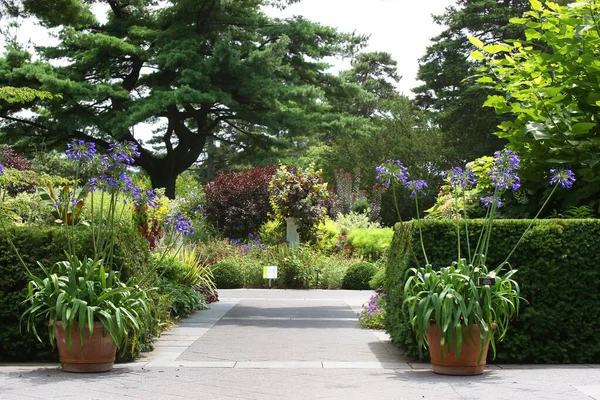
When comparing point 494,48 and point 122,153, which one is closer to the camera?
point 122,153

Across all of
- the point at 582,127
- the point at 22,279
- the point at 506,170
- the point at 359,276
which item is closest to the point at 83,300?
the point at 22,279

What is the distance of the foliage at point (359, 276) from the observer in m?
17.0

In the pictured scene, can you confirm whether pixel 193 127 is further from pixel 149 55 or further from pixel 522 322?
pixel 522 322

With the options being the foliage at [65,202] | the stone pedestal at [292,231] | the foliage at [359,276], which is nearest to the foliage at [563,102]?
the foliage at [65,202]

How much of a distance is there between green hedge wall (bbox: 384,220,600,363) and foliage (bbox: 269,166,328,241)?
443 inches

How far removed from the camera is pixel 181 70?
991 inches

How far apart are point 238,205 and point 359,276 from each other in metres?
7.32

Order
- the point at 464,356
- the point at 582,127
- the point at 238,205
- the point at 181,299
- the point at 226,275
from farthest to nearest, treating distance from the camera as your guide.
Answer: the point at 238,205 < the point at 226,275 < the point at 181,299 < the point at 582,127 < the point at 464,356

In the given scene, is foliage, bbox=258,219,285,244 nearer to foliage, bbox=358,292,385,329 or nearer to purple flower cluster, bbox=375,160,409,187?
foliage, bbox=358,292,385,329

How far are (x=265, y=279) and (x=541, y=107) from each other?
1025 centimetres

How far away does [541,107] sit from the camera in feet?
27.4

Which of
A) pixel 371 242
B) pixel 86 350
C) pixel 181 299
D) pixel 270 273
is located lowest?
pixel 86 350

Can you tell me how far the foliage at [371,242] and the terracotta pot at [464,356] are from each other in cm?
1265

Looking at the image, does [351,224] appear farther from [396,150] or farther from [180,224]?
[180,224]
